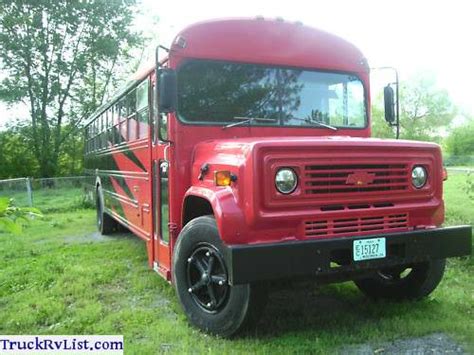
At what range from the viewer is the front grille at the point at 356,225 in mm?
4062

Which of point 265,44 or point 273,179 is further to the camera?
point 265,44

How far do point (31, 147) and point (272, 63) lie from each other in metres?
25.6

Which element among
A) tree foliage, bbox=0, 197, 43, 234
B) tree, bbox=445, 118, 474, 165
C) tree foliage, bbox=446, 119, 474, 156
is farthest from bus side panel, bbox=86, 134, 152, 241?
tree foliage, bbox=446, 119, 474, 156

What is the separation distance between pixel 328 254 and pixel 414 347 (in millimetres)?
983

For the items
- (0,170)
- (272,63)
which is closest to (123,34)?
(0,170)

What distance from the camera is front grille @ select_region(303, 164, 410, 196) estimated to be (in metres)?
4.04

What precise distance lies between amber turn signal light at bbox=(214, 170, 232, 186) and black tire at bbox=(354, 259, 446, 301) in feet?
5.77

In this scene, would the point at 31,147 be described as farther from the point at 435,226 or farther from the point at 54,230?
the point at 435,226

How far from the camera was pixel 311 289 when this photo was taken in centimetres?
574

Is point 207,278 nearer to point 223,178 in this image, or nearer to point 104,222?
point 223,178

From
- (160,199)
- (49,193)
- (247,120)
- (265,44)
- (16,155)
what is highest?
(265,44)

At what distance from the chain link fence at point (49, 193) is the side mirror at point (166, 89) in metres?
10.9

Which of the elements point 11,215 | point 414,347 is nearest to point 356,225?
point 414,347

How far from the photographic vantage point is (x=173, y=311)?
16.6 feet
